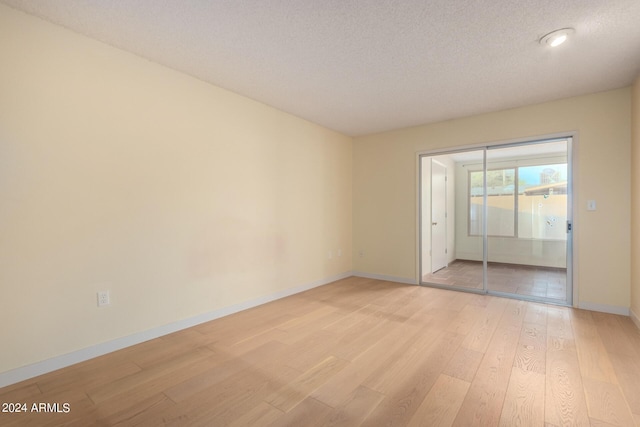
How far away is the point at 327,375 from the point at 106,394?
145 cm

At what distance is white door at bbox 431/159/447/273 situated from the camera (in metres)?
5.04

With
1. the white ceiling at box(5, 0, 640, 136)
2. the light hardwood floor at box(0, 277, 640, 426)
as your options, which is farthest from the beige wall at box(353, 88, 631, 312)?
the light hardwood floor at box(0, 277, 640, 426)

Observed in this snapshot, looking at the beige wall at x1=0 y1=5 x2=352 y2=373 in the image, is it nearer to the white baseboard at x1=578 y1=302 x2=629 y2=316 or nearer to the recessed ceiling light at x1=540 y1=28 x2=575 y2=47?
the recessed ceiling light at x1=540 y1=28 x2=575 y2=47

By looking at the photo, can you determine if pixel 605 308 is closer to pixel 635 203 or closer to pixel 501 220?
pixel 635 203

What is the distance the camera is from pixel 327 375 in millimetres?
2023

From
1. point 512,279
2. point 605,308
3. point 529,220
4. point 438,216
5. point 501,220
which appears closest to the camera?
point 605,308

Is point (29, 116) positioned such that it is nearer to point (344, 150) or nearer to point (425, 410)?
point (425, 410)

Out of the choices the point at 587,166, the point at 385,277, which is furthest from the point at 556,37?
the point at 385,277

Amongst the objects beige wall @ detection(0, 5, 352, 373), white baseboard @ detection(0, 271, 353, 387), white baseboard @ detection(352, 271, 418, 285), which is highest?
beige wall @ detection(0, 5, 352, 373)

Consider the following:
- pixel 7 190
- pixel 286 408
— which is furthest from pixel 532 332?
pixel 7 190

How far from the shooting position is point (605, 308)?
3250 mm

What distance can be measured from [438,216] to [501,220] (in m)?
0.99

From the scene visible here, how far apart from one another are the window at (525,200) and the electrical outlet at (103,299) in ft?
15.1

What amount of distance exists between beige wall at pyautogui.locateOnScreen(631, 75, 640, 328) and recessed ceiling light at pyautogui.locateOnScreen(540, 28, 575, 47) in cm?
143
